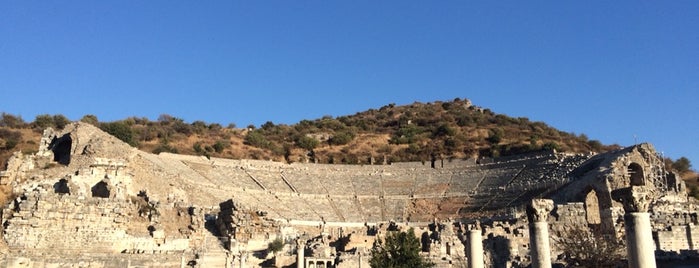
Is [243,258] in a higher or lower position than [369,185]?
lower

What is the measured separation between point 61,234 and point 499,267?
19.2 meters

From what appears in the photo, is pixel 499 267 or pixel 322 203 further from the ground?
pixel 322 203

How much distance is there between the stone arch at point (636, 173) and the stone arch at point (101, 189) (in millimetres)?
34887

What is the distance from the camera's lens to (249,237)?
104 ft

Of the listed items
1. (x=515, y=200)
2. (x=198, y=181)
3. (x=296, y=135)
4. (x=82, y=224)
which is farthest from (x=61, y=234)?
(x=296, y=135)

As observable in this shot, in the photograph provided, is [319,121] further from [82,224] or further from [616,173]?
[82,224]

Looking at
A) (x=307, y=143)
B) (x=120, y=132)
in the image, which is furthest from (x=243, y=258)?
(x=307, y=143)

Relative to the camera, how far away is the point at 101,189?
34.2 metres

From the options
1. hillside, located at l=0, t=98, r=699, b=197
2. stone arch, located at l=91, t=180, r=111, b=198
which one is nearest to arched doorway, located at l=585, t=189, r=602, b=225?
hillside, located at l=0, t=98, r=699, b=197

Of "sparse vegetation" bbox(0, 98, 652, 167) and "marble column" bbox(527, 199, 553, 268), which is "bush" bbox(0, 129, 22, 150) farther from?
"marble column" bbox(527, 199, 553, 268)

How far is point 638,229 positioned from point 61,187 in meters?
30.2

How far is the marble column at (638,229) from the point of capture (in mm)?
11867

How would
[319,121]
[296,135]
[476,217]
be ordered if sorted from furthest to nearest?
[319,121] < [296,135] < [476,217]

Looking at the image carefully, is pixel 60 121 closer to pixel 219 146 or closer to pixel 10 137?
pixel 10 137
